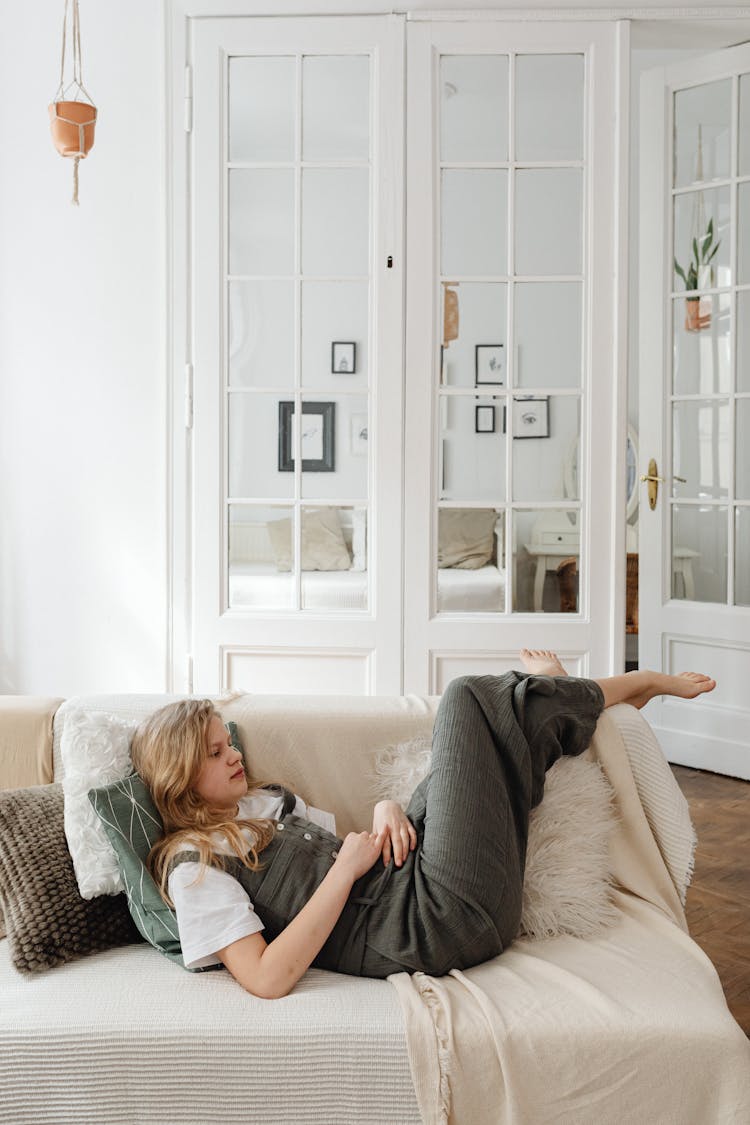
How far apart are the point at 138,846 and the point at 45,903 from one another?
17 cm

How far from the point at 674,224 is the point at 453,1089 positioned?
364 cm

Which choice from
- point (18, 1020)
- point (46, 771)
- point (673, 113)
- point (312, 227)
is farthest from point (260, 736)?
point (673, 113)

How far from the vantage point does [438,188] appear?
3.46 metres

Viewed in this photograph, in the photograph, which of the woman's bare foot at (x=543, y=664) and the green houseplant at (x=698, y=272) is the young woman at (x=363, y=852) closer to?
the woman's bare foot at (x=543, y=664)

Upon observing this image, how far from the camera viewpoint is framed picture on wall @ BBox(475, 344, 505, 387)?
138 inches

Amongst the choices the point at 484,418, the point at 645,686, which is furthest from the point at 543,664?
the point at 484,418

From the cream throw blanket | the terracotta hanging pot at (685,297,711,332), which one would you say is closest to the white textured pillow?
the cream throw blanket

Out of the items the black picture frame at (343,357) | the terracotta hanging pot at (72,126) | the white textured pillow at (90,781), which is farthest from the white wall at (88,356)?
the white textured pillow at (90,781)

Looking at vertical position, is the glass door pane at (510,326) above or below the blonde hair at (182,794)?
above

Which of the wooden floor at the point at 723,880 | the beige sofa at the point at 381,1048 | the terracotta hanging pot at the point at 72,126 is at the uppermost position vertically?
the terracotta hanging pot at the point at 72,126

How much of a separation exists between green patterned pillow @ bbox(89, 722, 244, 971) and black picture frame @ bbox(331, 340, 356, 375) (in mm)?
2016

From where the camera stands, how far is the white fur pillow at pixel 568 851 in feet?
5.82

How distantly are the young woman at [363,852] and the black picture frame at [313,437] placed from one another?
176 centimetres

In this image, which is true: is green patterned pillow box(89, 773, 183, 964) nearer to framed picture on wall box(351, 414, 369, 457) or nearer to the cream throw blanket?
the cream throw blanket
